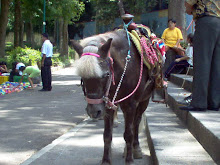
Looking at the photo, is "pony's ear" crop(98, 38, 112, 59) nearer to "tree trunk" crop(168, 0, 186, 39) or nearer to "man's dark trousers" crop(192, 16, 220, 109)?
"man's dark trousers" crop(192, 16, 220, 109)

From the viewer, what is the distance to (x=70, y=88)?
14664mm

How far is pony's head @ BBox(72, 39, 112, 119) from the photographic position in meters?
3.61

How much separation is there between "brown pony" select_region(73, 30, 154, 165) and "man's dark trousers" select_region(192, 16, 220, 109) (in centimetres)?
80

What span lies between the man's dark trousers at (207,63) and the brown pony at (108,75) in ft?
2.62

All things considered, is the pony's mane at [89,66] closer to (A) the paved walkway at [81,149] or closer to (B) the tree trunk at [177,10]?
(A) the paved walkway at [81,149]

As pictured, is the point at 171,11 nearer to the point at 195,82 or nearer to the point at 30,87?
the point at 30,87

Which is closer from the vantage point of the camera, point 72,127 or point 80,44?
point 80,44

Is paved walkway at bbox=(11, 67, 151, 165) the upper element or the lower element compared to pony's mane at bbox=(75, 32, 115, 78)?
lower

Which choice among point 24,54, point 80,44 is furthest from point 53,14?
point 80,44

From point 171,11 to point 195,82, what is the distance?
1066 cm

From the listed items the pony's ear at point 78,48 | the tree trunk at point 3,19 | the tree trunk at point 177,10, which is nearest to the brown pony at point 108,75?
the pony's ear at point 78,48

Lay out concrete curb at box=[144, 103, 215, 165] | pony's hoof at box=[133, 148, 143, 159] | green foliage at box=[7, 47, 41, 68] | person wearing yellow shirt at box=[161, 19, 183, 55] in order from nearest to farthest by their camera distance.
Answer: concrete curb at box=[144, 103, 215, 165] → pony's hoof at box=[133, 148, 143, 159] → person wearing yellow shirt at box=[161, 19, 183, 55] → green foliage at box=[7, 47, 41, 68]

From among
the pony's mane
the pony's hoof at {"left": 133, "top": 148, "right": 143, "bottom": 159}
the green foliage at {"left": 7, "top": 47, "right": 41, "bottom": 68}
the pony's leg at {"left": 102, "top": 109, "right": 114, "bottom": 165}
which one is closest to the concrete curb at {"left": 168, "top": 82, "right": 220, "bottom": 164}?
the pony's hoof at {"left": 133, "top": 148, "right": 143, "bottom": 159}

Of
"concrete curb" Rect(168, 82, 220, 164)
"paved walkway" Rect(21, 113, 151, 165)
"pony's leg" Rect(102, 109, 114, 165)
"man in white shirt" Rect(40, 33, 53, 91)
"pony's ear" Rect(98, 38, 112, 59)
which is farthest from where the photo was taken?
"man in white shirt" Rect(40, 33, 53, 91)
